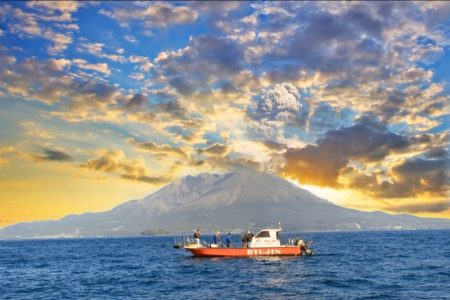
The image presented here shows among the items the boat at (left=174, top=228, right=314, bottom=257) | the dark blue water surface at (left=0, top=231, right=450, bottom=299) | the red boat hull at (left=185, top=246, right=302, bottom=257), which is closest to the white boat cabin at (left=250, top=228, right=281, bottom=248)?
the boat at (left=174, top=228, right=314, bottom=257)

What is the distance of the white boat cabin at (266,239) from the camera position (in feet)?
263

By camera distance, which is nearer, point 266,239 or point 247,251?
point 247,251

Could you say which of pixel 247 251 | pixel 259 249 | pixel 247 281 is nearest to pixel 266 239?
pixel 259 249

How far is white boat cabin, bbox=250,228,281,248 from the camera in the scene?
8006cm

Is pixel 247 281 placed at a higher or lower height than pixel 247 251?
lower

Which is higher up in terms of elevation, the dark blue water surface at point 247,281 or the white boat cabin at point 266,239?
the white boat cabin at point 266,239

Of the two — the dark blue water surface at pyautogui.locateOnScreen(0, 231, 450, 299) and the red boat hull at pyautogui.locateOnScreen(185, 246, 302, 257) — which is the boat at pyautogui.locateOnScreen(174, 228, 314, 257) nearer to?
the red boat hull at pyautogui.locateOnScreen(185, 246, 302, 257)

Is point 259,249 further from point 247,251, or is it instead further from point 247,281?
point 247,281

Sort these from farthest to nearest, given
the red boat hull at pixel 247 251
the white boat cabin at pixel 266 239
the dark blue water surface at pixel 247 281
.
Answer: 1. the white boat cabin at pixel 266 239
2. the red boat hull at pixel 247 251
3. the dark blue water surface at pixel 247 281

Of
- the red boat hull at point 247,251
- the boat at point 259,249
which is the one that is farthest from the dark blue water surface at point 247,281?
the boat at point 259,249

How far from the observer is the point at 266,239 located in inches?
3172

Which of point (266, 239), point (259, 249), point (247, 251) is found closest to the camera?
point (259, 249)

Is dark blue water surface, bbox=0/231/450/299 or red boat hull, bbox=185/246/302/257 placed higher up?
red boat hull, bbox=185/246/302/257

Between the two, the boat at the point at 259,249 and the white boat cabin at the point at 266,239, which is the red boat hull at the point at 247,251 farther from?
the white boat cabin at the point at 266,239
